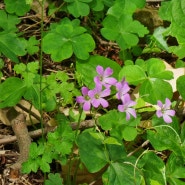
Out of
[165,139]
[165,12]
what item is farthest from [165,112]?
[165,12]

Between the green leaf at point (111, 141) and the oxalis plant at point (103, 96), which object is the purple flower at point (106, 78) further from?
the green leaf at point (111, 141)

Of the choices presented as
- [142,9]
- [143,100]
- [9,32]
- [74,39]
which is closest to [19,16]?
[9,32]

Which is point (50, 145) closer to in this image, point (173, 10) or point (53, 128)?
point (53, 128)

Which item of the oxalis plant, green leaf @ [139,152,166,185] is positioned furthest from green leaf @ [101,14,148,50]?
green leaf @ [139,152,166,185]

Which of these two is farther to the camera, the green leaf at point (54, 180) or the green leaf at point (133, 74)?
the green leaf at point (133, 74)

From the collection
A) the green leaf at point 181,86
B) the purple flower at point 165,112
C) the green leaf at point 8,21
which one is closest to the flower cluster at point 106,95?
the purple flower at point 165,112

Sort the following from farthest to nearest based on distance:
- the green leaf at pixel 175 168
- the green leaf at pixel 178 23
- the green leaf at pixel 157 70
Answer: the green leaf at pixel 157 70 → the green leaf at pixel 178 23 → the green leaf at pixel 175 168
